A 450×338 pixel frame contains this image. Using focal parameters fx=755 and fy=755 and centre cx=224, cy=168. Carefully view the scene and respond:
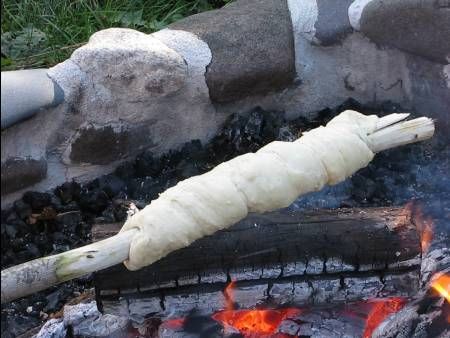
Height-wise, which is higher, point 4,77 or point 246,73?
point 4,77

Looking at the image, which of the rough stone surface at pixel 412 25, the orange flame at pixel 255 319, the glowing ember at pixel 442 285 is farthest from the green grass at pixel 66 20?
the glowing ember at pixel 442 285

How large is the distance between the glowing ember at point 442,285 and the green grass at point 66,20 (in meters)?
2.02

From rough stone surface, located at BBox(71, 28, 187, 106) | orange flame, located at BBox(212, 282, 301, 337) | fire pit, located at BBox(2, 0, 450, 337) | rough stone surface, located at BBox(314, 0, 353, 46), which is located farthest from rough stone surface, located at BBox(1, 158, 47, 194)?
rough stone surface, located at BBox(314, 0, 353, 46)

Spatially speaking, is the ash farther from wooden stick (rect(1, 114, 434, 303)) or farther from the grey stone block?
wooden stick (rect(1, 114, 434, 303))

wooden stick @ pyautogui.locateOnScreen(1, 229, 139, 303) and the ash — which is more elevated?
wooden stick @ pyautogui.locateOnScreen(1, 229, 139, 303)

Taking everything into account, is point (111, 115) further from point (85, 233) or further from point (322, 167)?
point (322, 167)

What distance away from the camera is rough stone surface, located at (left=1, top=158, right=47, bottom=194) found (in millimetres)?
2656

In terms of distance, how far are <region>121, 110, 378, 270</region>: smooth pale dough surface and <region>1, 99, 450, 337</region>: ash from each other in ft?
1.74

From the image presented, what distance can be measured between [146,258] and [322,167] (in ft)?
2.00

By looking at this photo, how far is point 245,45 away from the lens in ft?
9.84

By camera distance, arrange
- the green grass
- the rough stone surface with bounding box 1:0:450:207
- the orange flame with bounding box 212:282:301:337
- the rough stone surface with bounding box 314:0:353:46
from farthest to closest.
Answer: the green grass, the rough stone surface with bounding box 314:0:353:46, the rough stone surface with bounding box 1:0:450:207, the orange flame with bounding box 212:282:301:337

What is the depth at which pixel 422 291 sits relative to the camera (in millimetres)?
2617

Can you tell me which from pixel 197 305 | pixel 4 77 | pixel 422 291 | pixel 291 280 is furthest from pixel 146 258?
pixel 422 291

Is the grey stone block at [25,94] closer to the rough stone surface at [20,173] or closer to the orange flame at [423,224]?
the rough stone surface at [20,173]
